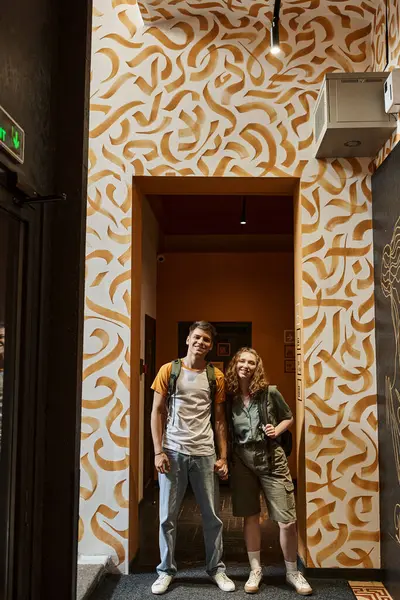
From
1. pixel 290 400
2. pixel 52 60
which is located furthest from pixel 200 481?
pixel 290 400

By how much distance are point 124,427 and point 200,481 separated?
61cm

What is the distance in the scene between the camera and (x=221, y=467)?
11.4ft

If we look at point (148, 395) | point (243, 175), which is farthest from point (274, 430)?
point (148, 395)

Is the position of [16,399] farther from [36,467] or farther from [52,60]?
[52,60]

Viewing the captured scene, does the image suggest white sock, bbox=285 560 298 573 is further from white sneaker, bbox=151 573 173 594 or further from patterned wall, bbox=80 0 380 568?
white sneaker, bbox=151 573 173 594

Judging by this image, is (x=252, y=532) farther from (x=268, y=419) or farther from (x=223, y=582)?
(x=268, y=419)

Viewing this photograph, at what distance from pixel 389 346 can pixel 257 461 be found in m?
1.07

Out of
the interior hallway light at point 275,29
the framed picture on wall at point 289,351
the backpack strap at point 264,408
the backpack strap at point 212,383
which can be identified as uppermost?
the interior hallway light at point 275,29

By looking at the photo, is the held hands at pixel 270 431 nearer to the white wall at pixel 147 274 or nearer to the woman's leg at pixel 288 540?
the woman's leg at pixel 288 540

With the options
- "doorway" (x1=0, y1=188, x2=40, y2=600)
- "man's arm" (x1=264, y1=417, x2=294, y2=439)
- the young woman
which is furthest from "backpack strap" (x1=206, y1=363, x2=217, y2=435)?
"doorway" (x1=0, y1=188, x2=40, y2=600)

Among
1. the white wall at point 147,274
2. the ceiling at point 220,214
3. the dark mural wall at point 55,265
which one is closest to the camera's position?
the dark mural wall at point 55,265

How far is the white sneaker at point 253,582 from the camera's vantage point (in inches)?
132

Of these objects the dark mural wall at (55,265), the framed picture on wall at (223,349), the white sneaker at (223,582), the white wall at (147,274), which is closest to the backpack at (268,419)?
the white sneaker at (223,582)

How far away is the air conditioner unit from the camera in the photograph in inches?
130
